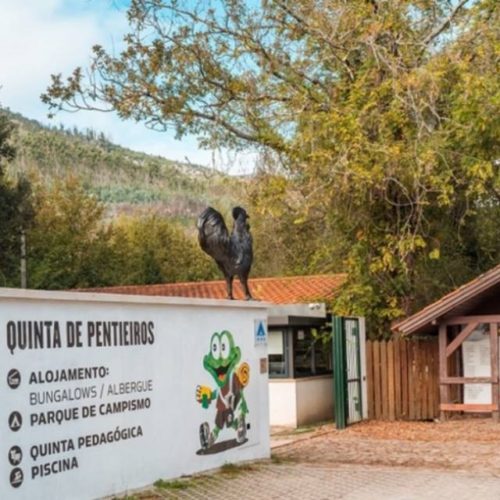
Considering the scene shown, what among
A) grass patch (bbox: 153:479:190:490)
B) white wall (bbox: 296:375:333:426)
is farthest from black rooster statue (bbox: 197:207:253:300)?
white wall (bbox: 296:375:333:426)

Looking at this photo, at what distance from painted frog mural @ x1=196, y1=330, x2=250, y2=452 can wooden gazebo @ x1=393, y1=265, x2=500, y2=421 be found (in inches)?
259

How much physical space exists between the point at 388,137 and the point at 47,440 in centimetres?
1226

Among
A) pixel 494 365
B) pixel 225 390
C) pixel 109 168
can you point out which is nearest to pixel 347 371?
pixel 494 365

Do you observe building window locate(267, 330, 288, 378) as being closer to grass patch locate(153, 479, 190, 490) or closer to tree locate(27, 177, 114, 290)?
grass patch locate(153, 479, 190, 490)

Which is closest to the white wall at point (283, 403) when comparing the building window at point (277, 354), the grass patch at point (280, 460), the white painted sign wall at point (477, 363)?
the building window at point (277, 354)

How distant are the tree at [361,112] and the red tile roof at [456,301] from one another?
1.57m

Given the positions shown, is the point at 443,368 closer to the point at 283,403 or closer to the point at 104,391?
the point at 283,403

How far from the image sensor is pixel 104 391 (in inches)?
409

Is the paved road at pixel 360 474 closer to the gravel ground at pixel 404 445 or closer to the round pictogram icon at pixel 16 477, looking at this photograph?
the gravel ground at pixel 404 445

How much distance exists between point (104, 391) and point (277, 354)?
10543 millimetres

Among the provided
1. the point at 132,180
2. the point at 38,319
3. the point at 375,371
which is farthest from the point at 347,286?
the point at 132,180

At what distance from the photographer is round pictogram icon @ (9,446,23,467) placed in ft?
29.2

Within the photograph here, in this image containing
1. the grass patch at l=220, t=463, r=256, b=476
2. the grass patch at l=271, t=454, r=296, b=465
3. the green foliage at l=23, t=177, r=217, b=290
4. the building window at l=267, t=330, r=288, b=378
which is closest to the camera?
the grass patch at l=220, t=463, r=256, b=476

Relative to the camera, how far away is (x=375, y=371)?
20812mm
